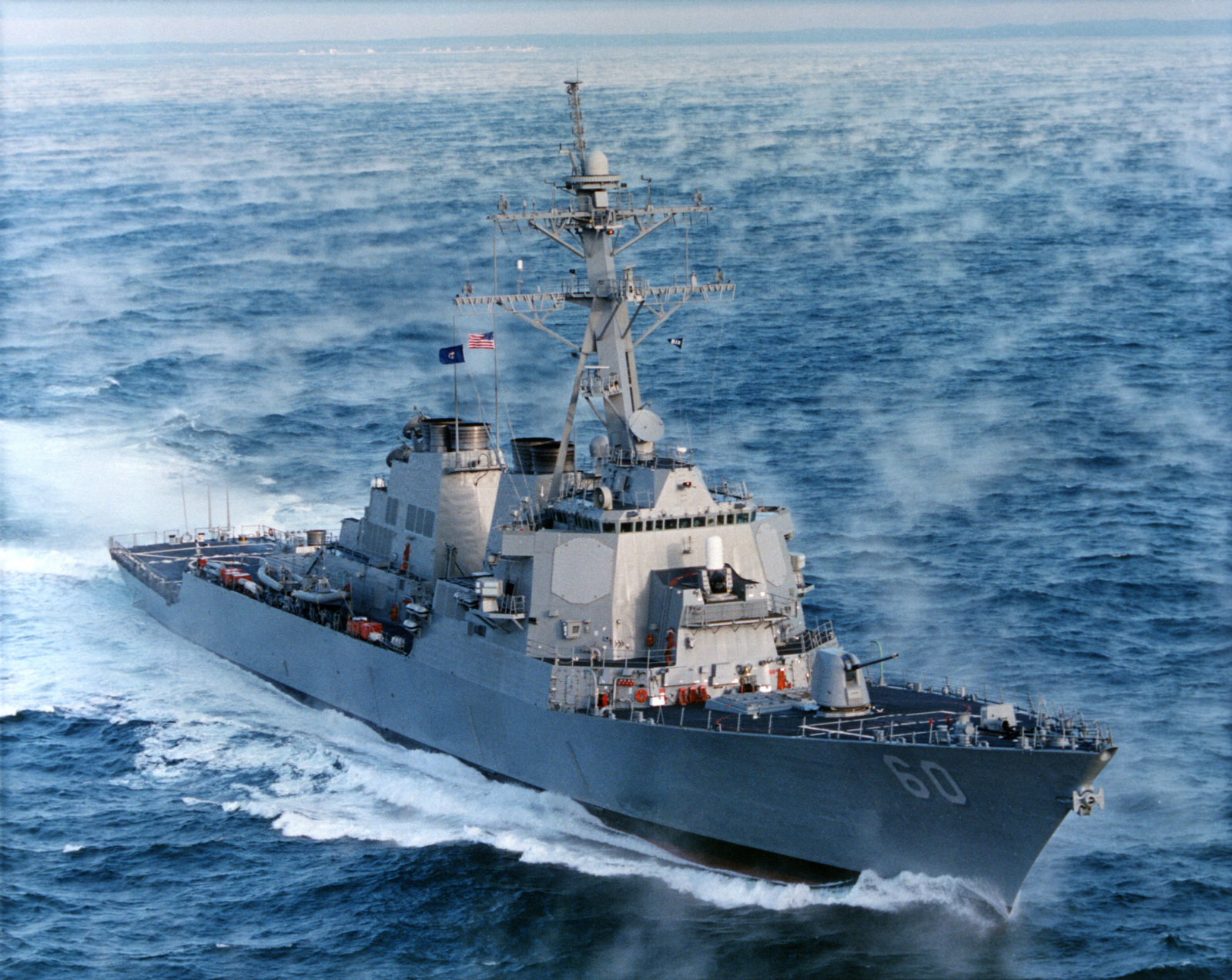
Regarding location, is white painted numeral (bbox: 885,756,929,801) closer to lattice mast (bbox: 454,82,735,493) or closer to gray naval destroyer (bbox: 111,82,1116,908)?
gray naval destroyer (bbox: 111,82,1116,908)

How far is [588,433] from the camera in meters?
44.1

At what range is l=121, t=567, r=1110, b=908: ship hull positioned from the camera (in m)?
21.8

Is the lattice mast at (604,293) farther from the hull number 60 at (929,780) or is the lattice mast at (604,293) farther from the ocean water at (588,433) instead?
the hull number 60 at (929,780)

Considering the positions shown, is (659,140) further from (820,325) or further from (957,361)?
(957,361)

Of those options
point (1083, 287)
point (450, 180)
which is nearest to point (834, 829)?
point (1083, 287)

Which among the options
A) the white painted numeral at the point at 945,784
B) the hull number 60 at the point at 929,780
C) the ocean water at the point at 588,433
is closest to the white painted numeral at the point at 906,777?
the hull number 60 at the point at 929,780

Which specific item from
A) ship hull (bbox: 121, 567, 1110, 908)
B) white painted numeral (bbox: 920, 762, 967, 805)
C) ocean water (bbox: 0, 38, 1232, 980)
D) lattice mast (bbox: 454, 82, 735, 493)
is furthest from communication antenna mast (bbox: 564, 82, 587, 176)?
white painted numeral (bbox: 920, 762, 967, 805)

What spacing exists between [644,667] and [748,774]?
3.06 metres

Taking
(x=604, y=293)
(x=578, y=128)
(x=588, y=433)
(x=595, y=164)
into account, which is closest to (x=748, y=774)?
(x=604, y=293)

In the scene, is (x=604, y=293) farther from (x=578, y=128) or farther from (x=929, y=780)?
(x=929, y=780)

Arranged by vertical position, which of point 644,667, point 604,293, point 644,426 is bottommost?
point 644,667

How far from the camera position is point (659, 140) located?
71875mm

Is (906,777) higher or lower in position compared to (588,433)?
lower

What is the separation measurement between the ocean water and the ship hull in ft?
1.99
